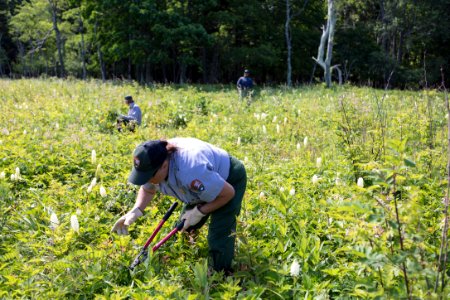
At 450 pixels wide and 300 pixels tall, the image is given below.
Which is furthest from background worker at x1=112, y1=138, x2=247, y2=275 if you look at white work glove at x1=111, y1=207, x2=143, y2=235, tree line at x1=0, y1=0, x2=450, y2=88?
tree line at x1=0, y1=0, x2=450, y2=88

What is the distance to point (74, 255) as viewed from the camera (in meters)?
3.06

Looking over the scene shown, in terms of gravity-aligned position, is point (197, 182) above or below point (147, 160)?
below

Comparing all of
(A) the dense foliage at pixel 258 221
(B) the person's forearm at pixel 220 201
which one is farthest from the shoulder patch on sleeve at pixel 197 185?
(A) the dense foliage at pixel 258 221

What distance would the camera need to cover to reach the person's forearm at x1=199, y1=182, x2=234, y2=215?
290 cm

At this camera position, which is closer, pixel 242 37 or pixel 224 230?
pixel 224 230

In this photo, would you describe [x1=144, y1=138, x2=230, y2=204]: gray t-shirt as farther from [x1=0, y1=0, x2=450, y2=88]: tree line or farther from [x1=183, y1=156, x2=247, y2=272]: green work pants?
[x1=0, y1=0, x2=450, y2=88]: tree line

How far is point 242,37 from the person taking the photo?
96.6 feet

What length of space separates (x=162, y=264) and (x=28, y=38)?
37345 millimetres

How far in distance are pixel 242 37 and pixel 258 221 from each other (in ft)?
90.0

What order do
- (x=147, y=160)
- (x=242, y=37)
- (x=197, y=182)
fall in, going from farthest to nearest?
(x=242, y=37) → (x=197, y=182) → (x=147, y=160)

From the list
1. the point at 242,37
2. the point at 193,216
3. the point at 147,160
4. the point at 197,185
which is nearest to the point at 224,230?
the point at 193,216

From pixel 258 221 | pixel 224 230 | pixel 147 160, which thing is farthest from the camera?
pixel 258 221

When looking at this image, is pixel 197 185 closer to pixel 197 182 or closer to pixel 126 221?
pixel 197 182

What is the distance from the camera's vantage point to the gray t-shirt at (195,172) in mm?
2791
